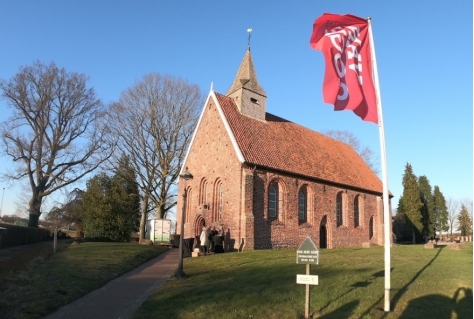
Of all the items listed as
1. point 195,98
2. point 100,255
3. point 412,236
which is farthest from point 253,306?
point 412,236

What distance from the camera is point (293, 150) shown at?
98.5 feet

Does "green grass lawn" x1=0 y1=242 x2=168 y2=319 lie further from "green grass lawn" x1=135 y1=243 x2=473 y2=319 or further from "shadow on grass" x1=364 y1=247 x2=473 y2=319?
"shadow on grass" x1=364 y1=247 x2=473 y2=319

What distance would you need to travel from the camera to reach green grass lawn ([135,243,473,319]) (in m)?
8.86

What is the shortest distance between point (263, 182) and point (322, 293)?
50.8 ft

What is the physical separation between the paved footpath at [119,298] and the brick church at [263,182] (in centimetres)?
900

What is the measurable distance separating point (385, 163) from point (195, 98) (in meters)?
30.6

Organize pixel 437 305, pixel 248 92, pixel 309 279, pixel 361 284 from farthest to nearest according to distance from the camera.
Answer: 1. pixel 248 92
2. pixel 361 284
3. pixel 437 305
4. pixel 309 279

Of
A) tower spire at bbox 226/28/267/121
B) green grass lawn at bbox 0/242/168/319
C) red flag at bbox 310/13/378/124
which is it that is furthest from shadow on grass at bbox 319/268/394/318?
tower spire at bbox 226/28/267/121

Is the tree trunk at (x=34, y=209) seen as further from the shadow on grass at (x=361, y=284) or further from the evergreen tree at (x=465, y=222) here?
the evergreen tree at (x=465, y=222)

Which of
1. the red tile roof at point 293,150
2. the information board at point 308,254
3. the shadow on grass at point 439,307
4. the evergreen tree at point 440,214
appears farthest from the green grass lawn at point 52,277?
the evergreen tree at point 440,214

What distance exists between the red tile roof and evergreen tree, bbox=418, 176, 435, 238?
15.9m

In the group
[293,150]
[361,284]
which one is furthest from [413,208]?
[361,284]

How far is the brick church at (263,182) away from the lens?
2483 centimetres

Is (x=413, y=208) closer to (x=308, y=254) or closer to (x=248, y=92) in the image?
(x=248, y=92)
